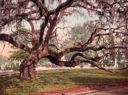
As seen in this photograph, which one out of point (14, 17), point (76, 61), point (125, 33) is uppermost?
point (14, 17)

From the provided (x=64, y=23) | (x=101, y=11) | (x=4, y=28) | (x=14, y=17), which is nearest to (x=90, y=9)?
(x=101, y=11)

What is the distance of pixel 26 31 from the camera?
33.8 meters

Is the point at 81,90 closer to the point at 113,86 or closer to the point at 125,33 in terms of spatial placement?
the point at 113,86

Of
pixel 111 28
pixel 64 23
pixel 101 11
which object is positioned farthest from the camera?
pixel 64 23

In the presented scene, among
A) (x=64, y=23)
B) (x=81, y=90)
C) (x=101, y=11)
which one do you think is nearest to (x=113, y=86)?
Result: (x=81, y=90)

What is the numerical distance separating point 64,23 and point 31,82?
7963 mm

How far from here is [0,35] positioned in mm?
21000

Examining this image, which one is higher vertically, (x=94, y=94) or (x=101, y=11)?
(x=101, y=11)

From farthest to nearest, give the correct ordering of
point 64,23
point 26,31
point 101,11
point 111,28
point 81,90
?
point 26,31, point 81,90, point 64,23, point 111,28, point 101,11

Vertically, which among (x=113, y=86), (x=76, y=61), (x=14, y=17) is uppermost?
(x=14, y=17)

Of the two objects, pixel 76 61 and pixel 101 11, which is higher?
pixel 101 11

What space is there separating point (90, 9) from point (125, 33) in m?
2.36

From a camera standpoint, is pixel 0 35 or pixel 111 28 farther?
pixel 0 35

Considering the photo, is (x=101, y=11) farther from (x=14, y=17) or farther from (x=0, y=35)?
(x=0, y=35)
